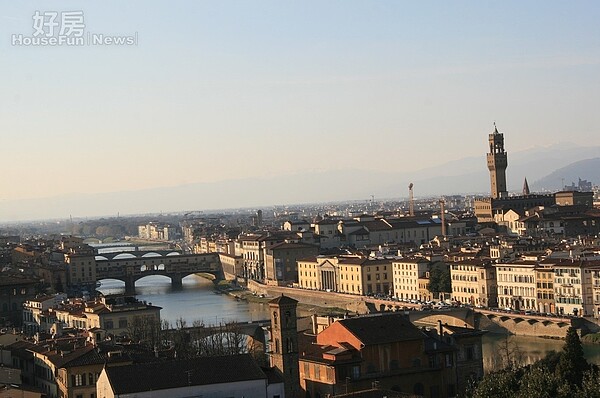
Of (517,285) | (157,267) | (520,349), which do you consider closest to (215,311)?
(517,285)

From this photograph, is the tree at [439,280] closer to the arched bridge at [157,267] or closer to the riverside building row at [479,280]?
the riverside building row at [479,280]

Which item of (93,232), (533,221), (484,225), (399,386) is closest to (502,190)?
(484,225)

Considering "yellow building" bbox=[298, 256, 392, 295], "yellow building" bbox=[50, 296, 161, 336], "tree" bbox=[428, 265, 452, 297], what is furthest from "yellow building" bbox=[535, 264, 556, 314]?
"yellow building" bbox=[50, 296, 161, 336]

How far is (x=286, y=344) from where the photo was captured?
59.0ft

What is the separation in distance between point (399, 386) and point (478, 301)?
17969 mm

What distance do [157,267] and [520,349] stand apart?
3446 cm

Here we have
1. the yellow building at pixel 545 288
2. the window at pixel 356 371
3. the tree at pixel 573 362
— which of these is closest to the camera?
the tree at pixel 573 362

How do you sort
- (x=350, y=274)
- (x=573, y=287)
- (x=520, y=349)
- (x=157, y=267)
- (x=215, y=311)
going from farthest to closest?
(x=157, y=267) → (x=350, y=274) → (x=215, y=311) → (x=573, y=287) → (x=520, y=349)

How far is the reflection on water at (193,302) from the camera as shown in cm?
3762

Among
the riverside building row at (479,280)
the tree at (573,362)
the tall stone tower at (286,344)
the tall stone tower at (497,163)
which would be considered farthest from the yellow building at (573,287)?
the tall stone tower at (497,163)

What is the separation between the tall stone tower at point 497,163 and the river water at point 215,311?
1687cm

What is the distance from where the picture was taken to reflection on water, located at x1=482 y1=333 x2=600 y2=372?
25391 millimetres

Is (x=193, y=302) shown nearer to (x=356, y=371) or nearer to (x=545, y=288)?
(x=545, y=288)

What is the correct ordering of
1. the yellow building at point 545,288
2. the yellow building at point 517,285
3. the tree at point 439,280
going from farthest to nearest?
1. the tree at point 439,280
2. the yellow building at point 517,285
3. the yellow building at point 545,288
